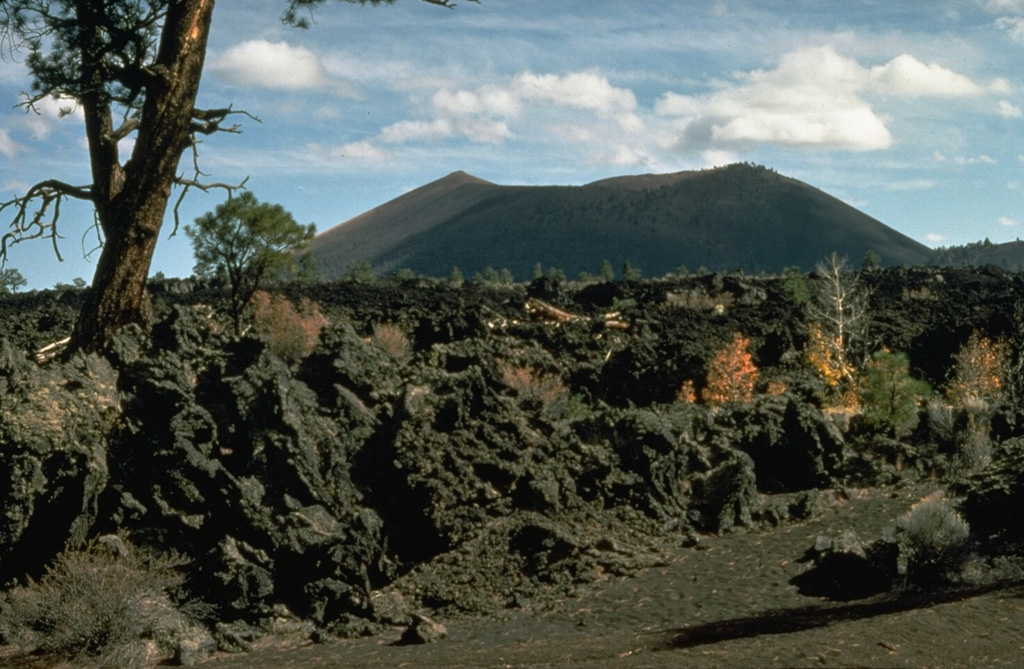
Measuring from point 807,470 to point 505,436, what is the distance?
13.8 feet

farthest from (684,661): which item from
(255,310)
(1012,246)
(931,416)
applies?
(1012,246)

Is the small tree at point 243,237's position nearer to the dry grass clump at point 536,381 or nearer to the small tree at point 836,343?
the dry grass clump at point 536,381

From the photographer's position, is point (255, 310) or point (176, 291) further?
point (176, 291)

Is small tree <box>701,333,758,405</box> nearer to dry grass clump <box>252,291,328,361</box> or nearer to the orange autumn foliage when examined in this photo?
the orange autumn foliage

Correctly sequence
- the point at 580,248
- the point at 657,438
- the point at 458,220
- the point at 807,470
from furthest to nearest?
the point at 458,220
the point at 580,248
the point at 807,470
the point at 657,438

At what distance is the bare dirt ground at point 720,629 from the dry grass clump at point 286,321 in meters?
8.45

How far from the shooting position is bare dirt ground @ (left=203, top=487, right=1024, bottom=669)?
5.63 metres

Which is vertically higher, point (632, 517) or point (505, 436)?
point (505, 436)

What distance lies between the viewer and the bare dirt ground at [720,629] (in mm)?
5629

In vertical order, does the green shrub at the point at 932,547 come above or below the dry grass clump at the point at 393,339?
below

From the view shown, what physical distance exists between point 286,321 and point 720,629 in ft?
48.1

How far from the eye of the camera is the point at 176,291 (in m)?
32.9

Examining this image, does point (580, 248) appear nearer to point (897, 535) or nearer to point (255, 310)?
point (255, 310)

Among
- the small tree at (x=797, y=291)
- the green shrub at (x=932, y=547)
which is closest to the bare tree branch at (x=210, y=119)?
the green shrub at (x=932, y=547)
